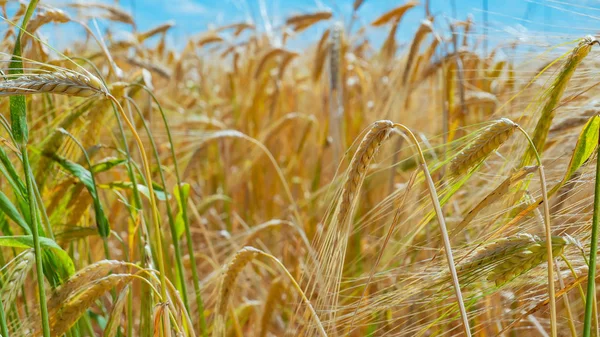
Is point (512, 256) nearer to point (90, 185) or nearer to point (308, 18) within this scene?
point (90, 185)

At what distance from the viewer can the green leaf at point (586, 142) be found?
64 cm

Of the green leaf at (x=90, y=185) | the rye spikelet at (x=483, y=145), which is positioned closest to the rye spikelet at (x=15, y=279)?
the green leaf at (x=90, y=185)

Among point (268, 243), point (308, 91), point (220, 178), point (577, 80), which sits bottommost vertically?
point (268, 243)

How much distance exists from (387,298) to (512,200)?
192 millimetres

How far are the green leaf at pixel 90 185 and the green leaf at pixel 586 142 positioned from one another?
1.90ft

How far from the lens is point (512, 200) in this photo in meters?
0.75

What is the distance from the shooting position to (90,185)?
868mm

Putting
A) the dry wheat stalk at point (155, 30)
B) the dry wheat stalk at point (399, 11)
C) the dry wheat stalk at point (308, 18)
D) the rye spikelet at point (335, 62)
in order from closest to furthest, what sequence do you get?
the rye spikelet at point (335, 62)
the dry wheat stalk at point (399, 11)
the dry wheat stalk at point (308, 18)
the dry wheat stalk at point (155, 30)

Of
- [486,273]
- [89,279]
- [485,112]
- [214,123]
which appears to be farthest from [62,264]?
[485,112]

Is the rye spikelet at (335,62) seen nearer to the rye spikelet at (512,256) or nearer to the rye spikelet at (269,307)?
the rye spikelet at (269,307)

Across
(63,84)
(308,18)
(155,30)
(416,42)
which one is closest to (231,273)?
(63,84)

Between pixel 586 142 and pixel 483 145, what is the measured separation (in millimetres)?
105

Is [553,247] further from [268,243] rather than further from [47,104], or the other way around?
[268,243]

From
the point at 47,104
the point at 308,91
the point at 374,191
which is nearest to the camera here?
the point at 47,104
